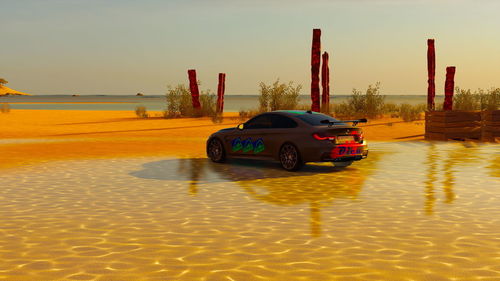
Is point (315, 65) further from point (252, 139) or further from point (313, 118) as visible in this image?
point (313, 118)

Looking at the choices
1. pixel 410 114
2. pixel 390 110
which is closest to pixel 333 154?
pixel 410 114

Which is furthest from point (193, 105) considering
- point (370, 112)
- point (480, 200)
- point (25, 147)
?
point (480, 200)

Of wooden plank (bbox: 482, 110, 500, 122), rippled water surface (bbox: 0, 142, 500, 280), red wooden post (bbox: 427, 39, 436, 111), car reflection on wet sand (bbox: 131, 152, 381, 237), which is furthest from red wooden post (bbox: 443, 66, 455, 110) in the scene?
rippled water surface (bbox: 0, 142, 500, 280)

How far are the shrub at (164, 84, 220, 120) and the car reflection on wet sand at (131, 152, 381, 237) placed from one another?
969 inches

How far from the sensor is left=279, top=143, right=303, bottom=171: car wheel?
15086mm

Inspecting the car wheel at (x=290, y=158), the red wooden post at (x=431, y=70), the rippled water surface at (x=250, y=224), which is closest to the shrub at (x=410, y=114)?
the red wooden post at (x=431, y=70)

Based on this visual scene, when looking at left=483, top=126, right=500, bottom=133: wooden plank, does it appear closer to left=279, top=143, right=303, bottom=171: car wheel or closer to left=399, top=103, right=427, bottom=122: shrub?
left=399, top=103, right=427, bottom=122: shrub

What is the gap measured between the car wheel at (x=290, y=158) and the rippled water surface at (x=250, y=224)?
0.22m

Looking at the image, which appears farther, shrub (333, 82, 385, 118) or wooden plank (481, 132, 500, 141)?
shrub (333, 82, 385, 118)

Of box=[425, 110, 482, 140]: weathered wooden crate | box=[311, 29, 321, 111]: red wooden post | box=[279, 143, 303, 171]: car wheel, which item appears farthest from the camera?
box=[311, 29, 321, 111]: red wooden post

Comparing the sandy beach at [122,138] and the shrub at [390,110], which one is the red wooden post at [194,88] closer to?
the sandy beach at [122,138]

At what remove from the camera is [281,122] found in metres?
16.1

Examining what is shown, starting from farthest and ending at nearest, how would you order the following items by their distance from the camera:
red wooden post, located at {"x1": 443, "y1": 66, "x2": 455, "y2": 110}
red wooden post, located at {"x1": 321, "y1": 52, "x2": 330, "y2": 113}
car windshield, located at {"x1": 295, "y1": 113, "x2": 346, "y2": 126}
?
red wooden post, located at {"x1": 321, "y1": 52, "x2": 330, "y2": 113}
red wooden post, located at {"x1": 443, "y1": 66, "x2": 455, "y2": 110}
car windshield, located at {"x1": 295, "y1": 113, "x2": 346, "y2": 126}

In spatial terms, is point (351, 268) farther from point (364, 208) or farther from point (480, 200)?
point (480, 200)
